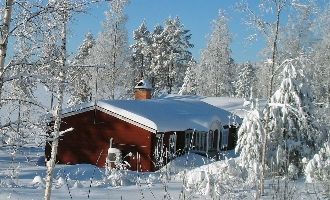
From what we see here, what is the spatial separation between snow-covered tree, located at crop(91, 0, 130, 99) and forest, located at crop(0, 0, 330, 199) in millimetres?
93

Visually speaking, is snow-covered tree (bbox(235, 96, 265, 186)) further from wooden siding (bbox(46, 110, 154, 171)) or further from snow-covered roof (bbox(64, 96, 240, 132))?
wooden siding (bbox(46, 110, 154, 171))

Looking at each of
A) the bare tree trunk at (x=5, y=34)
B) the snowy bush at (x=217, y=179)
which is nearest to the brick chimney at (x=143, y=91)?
the snowy bush at (x=217, y=179)

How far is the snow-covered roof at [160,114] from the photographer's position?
25391 mm

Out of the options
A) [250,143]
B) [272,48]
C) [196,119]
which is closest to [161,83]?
[196,119]

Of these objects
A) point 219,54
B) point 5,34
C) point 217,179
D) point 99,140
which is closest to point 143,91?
point 99,140

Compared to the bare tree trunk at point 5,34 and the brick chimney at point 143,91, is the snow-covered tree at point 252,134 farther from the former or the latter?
the brick chimney at point 143,91

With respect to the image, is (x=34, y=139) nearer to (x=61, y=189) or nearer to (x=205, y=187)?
(x=205, y=187)

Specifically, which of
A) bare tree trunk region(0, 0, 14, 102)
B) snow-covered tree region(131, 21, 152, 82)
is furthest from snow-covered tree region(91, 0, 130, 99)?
bare tree trunk region(0, 0, 14, 102)

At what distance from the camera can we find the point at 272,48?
14961 millimetres

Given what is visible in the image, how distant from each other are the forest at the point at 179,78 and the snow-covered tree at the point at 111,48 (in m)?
0.09

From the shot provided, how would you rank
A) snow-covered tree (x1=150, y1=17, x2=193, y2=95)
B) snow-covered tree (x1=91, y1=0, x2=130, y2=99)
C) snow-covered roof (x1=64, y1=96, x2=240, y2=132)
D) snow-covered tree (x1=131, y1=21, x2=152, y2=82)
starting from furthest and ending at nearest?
1. snow-covered tree (x1=131, y1=21, x2=152, y2=82)
2. snow-covered tree (x1=150, y1=17, x2=193, y2=95)
3. snow-covered tree (x1=91, y1=0, x2=130, y2=99)
4. snow-covered roof (x1=64, y1=96, x2=240, y2=132)

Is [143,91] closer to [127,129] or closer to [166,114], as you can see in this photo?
[166,114]

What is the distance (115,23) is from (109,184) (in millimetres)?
24346

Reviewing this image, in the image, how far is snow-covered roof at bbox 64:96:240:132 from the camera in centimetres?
2539
